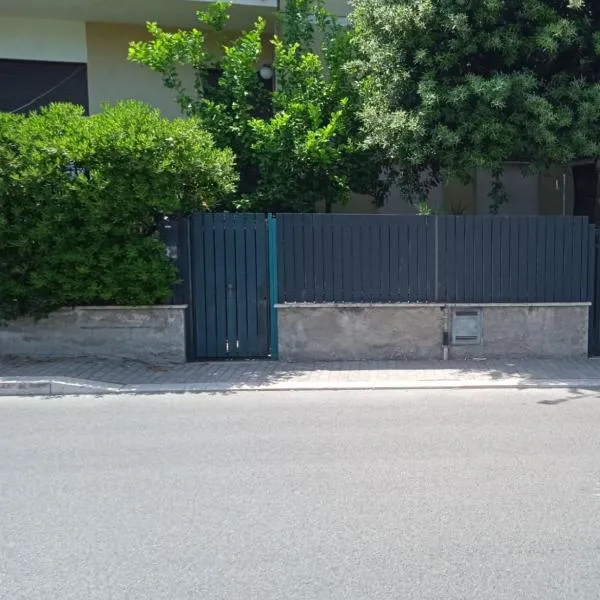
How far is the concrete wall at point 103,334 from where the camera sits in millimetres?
8695

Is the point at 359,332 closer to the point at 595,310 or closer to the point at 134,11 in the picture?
the point at 595,310

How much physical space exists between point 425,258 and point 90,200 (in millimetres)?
4665

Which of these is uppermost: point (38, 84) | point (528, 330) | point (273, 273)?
point (38, 84)

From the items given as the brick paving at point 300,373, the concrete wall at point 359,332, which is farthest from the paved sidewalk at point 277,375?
the concrete wall at point 359,332

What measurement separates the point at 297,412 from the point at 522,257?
14.5 feet

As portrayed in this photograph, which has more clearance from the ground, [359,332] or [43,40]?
[43,40]

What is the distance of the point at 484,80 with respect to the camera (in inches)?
320

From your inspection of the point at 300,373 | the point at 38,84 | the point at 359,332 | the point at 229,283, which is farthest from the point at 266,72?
the point at 300,373

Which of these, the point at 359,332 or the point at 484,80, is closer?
the point at 484,80

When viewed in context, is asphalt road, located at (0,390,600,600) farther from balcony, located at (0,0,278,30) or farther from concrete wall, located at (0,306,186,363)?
balcony, located at (0,0,278,30)

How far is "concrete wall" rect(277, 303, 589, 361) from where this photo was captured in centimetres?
882

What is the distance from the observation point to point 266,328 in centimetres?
894

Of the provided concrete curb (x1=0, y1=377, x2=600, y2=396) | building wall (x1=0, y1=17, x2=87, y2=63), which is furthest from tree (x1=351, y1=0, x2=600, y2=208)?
building wall (x1=0, y1=17, x2=87, y2=63)

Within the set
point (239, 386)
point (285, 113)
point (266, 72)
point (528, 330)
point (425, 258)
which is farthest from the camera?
point (266, 72)
